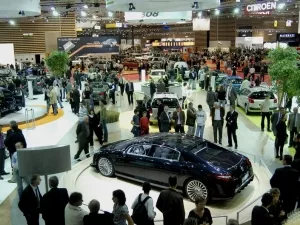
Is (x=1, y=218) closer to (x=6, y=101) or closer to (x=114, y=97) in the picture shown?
(x=6, y=101)

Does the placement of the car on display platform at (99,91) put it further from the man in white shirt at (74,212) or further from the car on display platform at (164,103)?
the man in white shirt at (74,212)

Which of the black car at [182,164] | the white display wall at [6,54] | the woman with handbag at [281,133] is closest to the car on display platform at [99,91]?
the black car at [182,164]

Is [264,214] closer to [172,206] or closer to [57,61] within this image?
[172,206]

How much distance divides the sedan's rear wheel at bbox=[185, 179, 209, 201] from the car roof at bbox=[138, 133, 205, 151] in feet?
2.55

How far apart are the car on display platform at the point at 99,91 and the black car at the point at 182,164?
33.5ft

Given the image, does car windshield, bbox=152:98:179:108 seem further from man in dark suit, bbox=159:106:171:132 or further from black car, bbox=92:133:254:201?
black car, bbox=92:133:254:201

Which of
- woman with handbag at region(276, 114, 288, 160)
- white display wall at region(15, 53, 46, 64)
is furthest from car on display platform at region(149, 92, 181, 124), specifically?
white display wall at region(15, 53, 46, 64)

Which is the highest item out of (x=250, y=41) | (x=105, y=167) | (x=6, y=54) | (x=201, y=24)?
(x=201, y=24)

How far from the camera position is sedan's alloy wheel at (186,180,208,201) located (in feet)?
24.8

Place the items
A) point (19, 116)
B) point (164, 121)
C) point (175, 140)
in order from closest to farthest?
point (175, 140), point (164, 121), point (19, 116)

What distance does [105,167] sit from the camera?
9312 mm

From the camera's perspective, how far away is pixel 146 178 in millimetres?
8438

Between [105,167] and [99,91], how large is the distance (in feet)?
36.8

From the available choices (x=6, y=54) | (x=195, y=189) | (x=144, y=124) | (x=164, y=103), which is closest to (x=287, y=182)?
(x=195, y=189)
